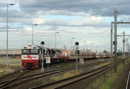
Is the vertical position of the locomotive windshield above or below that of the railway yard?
above

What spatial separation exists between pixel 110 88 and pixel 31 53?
89.0ft

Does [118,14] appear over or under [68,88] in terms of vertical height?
over

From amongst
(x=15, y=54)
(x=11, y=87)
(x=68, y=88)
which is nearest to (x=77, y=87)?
(x=68, y=88)

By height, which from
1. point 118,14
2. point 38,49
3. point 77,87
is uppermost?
point 118,14

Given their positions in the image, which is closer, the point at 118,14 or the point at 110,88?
the point at 110,88

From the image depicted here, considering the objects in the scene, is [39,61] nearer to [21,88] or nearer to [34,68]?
[34,68]

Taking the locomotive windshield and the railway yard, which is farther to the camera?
the locomotive windshield

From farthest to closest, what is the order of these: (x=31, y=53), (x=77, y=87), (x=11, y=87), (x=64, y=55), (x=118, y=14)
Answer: (x=64, y=55) → (x=31, y=53) → (x=118, y=14) → (x=77, y=87) → (x=11, y=87)

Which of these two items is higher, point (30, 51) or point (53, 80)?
point (30, 51)

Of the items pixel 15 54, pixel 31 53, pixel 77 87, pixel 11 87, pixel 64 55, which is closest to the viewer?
pixel 11 87

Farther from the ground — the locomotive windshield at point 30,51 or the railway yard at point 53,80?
the locomotive windshield at point 30,51

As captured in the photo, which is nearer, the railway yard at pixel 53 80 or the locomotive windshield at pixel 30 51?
the railway yard at pixel 53 80

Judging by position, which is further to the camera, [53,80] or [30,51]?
[30,51]

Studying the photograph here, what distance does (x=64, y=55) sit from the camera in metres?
81.8
